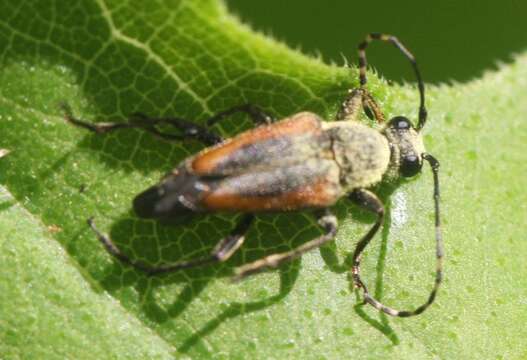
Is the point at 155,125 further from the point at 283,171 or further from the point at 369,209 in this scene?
the point at 369,209

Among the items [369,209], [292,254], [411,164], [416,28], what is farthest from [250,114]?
[416,28]

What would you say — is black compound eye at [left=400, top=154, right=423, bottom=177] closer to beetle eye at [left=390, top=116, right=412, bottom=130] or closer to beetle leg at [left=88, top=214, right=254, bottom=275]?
beetle eye at [left=390, top=116, right=412, bottom=130]

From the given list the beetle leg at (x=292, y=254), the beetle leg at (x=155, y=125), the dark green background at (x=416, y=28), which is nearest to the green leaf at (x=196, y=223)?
the beetle leg at (x=155, y=125)

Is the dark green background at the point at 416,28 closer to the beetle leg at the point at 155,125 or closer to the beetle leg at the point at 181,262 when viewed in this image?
the beetle leg at the point at 155,125

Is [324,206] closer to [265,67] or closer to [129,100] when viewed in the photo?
[265,67]

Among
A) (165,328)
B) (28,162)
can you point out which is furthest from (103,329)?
(28,162)
